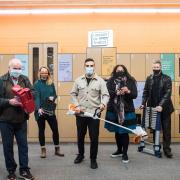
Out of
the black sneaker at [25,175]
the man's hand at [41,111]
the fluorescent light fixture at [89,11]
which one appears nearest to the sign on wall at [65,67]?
the fluorescent light fixture at [89,11]

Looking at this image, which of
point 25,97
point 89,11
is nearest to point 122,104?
point 25,97

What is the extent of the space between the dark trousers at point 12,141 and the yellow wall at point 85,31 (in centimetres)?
302

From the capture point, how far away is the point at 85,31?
756 cm

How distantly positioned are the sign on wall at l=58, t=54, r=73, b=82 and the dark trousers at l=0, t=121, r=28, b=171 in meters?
2.71

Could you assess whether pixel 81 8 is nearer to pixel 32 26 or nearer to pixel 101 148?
pixel 32 26

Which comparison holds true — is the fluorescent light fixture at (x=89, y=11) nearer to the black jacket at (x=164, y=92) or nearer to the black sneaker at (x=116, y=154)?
the black jacket at (x=164, y=92)

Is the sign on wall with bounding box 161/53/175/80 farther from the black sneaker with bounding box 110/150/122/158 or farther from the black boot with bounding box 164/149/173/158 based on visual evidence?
the black sneaker with bounding box 110/150/122/158

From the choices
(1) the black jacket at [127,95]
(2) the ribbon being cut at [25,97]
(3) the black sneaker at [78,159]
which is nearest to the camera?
(2) the ribbon being cut at [25,97]

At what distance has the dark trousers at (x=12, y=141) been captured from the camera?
475 centimetres

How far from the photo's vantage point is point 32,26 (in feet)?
24.9

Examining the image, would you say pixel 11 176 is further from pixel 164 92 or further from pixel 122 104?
pixel 164 92

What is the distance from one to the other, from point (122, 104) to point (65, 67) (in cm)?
205

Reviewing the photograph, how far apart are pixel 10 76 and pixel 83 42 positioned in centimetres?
297

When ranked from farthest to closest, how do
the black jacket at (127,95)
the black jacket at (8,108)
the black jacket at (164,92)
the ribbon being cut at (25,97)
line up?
the black jacket at (164,92)
the black jacket at (127,95)
the black jacket at (8,108)
the ribbon being cut at (25,97)
